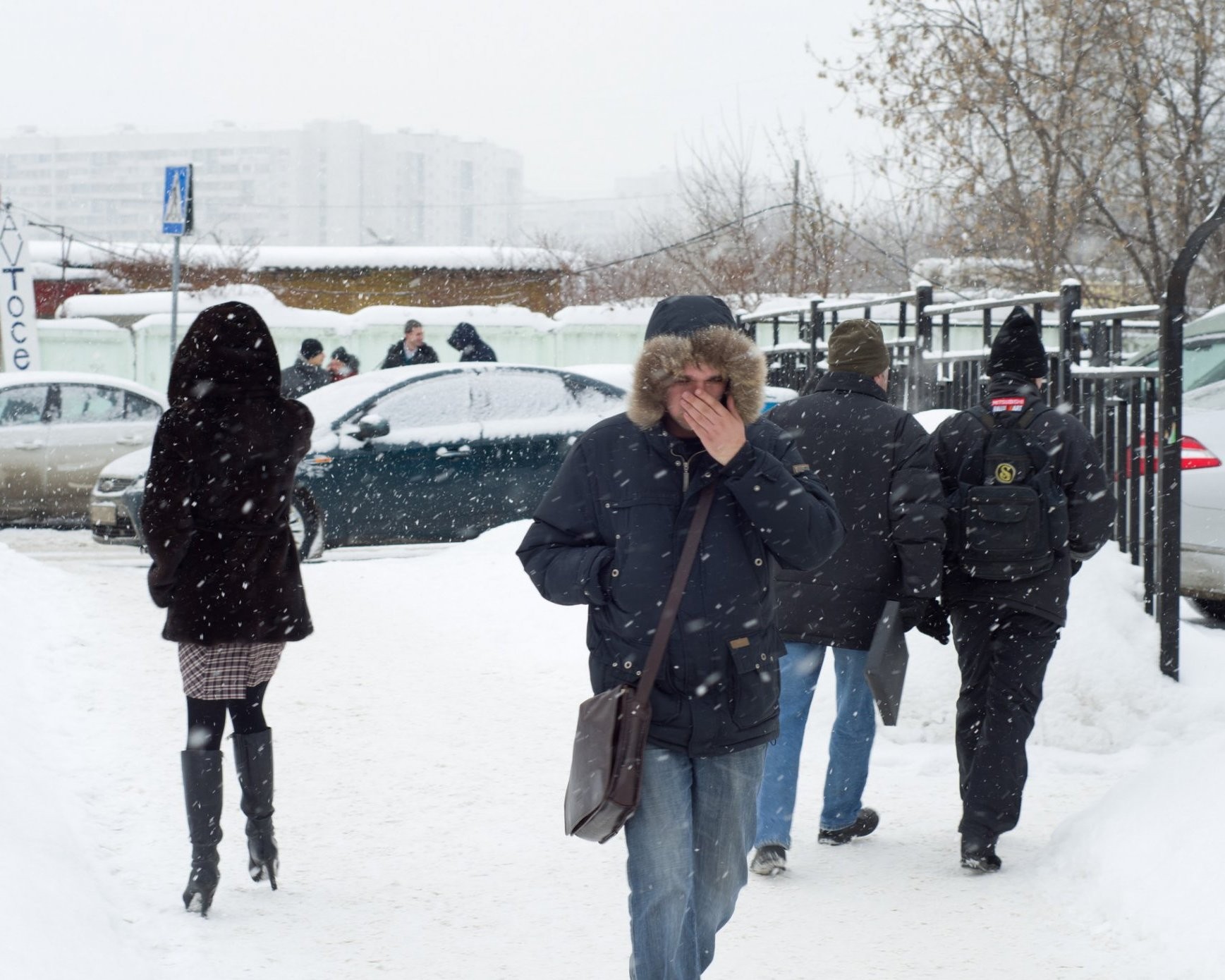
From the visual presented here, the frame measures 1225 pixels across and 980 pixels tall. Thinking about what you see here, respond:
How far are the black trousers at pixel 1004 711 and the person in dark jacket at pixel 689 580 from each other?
1.76 metres

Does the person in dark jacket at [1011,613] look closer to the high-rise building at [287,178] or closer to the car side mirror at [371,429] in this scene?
the car side mirror at [371,429]

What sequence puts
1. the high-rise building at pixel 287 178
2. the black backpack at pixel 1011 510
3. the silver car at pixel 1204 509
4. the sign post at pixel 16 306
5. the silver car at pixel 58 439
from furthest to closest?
the high-rise building at pixel 287 178 → the sign post at pixel 16 306 → the silver car at pixel 58 439 → the silver car at pixel 1204 509 → the black backpack at pixel 1011 510

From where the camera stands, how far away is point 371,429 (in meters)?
10.8

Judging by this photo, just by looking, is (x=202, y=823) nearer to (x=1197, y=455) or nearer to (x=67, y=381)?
(x=1197, y=455)

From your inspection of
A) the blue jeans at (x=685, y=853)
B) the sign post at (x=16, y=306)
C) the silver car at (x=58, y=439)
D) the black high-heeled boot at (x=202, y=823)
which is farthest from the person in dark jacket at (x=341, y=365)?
the blue jeans at (x=685, y=853)

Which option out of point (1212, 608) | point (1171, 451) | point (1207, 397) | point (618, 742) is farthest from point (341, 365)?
point (618, 742)

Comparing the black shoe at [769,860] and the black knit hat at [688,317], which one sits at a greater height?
the black knit hat at [688,317]

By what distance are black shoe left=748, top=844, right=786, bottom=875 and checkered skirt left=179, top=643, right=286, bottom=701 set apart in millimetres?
1700

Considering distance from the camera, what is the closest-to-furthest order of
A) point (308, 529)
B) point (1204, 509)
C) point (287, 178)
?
point (1204, 509) < point (308, 529) < point (287, 178)

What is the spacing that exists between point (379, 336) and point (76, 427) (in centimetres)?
1083

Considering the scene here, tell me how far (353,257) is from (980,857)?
30533mm

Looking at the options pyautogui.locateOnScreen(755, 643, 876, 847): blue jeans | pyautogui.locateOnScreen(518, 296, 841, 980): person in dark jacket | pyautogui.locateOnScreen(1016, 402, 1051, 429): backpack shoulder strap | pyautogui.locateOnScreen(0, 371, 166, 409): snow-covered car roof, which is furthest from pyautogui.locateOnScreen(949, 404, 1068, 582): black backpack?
pyautogui.locateOnScreen(0, 371, 166, 409): snow-covered car roof

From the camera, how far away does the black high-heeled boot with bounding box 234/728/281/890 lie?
4.35 metres

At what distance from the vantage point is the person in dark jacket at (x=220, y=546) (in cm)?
414
